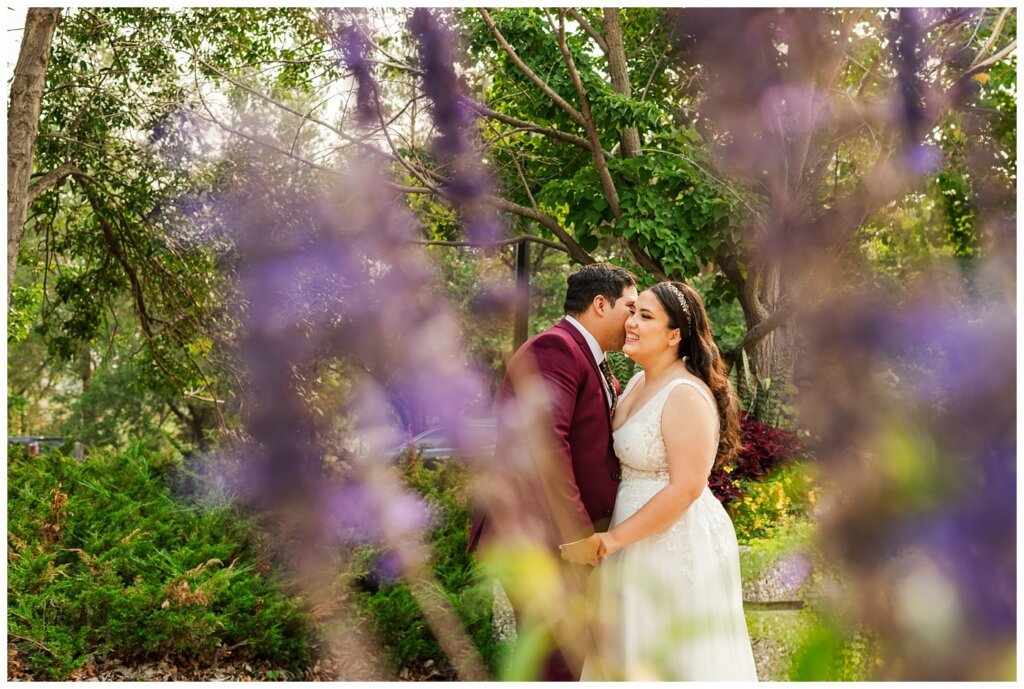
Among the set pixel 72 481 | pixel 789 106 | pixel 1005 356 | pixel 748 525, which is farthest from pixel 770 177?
pixel 1005 356

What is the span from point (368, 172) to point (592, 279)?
17.2 ft

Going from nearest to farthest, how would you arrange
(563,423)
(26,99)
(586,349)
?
(563,423) → (586,349) → (26,99)

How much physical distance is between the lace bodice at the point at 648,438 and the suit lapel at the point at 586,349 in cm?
13

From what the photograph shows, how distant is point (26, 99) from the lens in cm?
574

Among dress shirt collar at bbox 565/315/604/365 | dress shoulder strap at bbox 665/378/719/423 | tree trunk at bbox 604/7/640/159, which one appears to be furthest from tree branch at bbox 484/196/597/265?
dress shoulder strap at bbox 665/378/719/423

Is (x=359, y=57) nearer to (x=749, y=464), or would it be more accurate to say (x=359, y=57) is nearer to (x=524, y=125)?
(x=524, y=125)

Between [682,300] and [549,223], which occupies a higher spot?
[549,223]

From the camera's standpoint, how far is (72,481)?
5.78 m

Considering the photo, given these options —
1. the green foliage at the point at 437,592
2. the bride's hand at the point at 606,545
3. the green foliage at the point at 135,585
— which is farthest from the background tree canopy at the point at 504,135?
the bride's hand at the point at 606,545

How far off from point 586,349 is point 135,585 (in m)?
2.79

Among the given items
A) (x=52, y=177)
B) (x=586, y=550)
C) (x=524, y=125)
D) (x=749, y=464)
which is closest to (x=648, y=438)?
(x=586, y=550)

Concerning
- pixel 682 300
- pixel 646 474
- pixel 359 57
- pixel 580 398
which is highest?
pixel 359 57

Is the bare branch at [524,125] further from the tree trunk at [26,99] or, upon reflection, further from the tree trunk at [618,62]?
the tree trunk at [26,99]

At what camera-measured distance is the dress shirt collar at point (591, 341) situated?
104 inches
